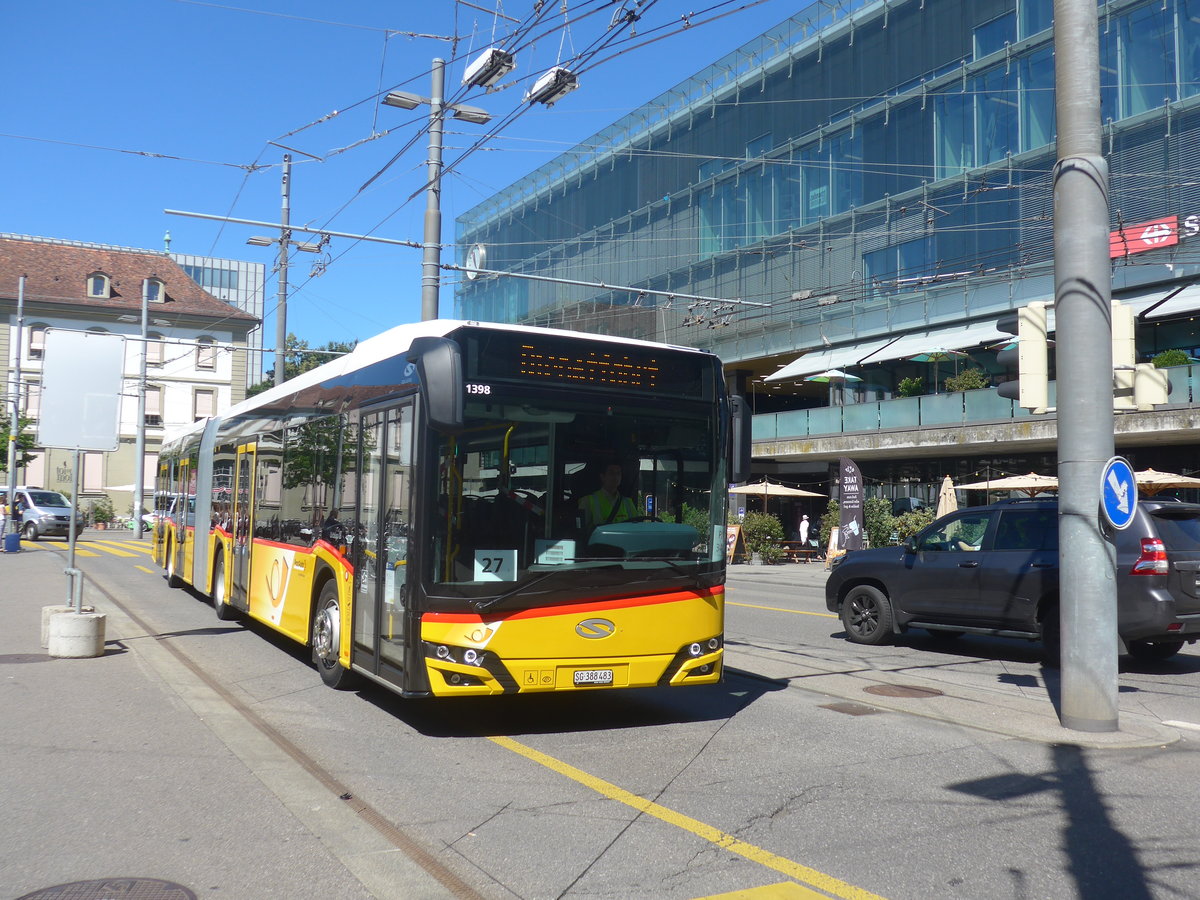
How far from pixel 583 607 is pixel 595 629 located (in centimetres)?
18

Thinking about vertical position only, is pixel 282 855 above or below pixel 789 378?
below

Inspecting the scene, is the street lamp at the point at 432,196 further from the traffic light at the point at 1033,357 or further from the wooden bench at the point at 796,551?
the wooden bench at the point at 796,551

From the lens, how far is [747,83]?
41719mm

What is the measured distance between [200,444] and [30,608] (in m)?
3.29

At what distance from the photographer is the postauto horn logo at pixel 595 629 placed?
7.72 meters

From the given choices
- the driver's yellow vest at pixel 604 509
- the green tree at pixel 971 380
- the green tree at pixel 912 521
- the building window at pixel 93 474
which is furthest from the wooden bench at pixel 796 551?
the building window at pixel 93 474

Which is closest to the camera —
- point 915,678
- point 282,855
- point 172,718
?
point 282,855

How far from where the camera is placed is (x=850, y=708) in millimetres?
9148

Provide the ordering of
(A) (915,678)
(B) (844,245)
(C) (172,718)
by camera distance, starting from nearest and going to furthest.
Answer: (C) (172,718) < (A) (915,678) < (B) (844,245)

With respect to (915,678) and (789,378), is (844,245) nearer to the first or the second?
(789,378)

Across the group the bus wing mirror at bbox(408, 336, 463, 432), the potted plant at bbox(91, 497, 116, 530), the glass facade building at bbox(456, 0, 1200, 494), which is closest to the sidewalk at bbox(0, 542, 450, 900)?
the bus wing mirror at bbox(408, 336, 463, 432)

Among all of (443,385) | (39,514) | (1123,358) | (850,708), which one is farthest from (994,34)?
(39,514)

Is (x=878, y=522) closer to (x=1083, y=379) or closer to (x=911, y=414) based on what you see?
(x=911, y=414)

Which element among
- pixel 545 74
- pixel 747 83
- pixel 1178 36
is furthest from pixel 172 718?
pixel 747 83
